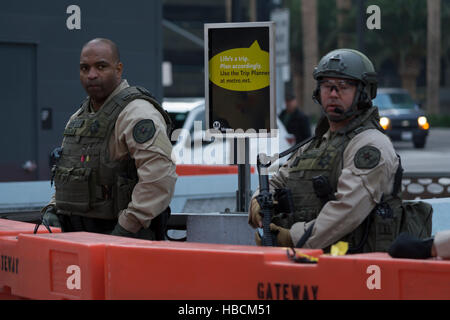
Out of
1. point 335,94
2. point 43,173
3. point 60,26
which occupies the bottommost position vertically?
point 43,173

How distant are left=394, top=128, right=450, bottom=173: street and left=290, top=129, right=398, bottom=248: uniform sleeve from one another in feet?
46.9

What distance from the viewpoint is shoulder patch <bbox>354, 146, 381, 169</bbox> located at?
3.91 m

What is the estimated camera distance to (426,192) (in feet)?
24.4

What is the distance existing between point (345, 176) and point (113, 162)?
128cm

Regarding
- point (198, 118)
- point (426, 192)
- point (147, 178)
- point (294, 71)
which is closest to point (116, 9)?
point (198, 118)

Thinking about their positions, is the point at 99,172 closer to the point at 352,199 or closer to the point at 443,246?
the point at 352,199

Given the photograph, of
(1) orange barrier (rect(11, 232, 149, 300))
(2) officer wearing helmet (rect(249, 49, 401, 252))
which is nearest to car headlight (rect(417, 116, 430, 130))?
(2) officer wearing helmet (rect(249, 49, 401, 252))

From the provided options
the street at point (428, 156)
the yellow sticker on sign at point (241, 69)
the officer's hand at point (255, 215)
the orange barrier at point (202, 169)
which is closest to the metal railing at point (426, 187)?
the yellow sticker on sign at point (241, 69)

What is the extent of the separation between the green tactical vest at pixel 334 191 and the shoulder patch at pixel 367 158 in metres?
0.17

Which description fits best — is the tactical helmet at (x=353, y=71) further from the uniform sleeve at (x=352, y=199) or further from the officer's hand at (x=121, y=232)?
the officer's hand at (x=121, y=232)

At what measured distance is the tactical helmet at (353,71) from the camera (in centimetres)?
419

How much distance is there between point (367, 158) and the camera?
3.94 metres
